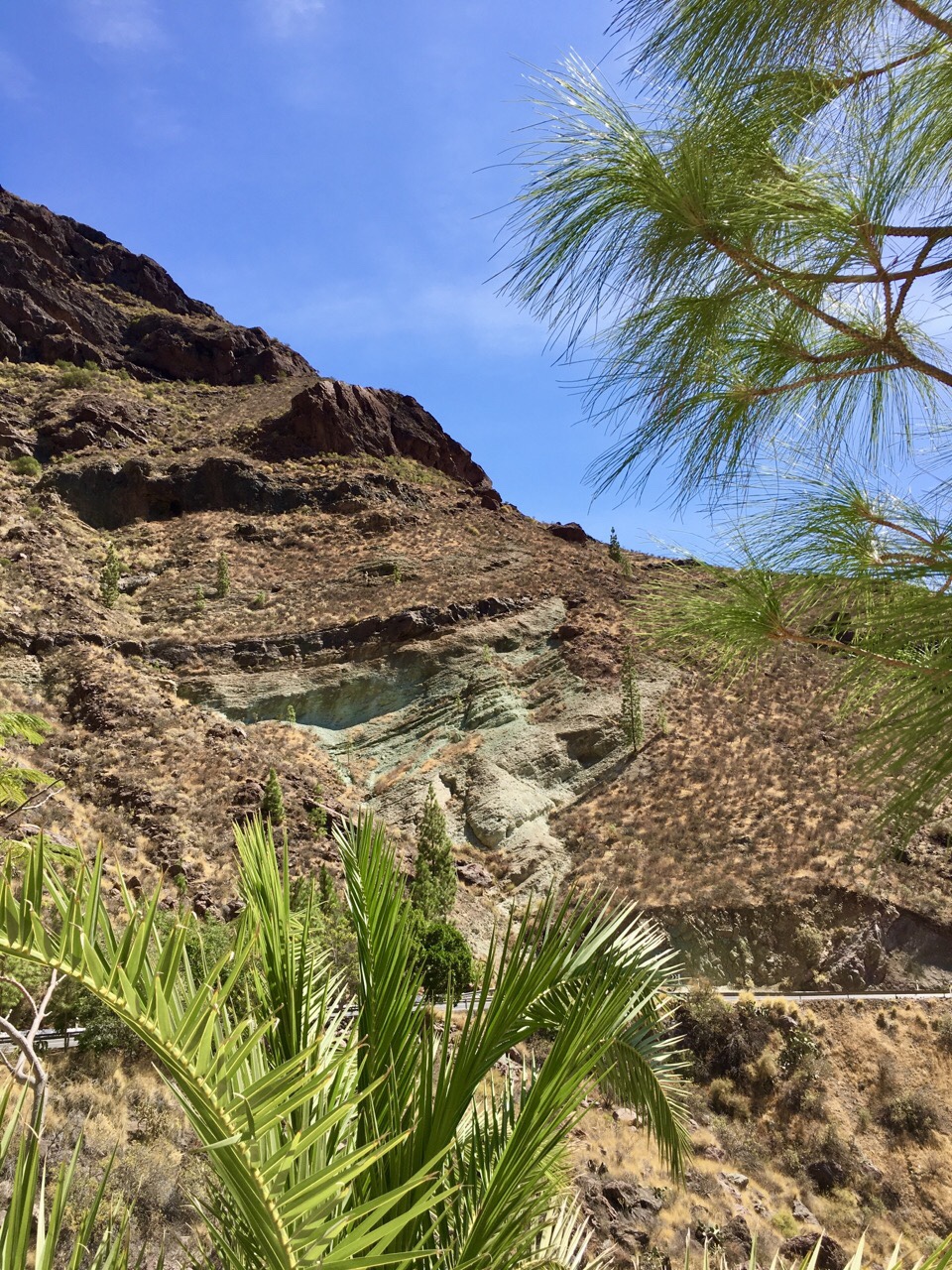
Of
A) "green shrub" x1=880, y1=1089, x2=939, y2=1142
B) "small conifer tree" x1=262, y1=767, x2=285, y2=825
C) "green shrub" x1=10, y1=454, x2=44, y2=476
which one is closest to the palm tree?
"green shrub" x1=880, y1=1089, x2=939, y2=1142

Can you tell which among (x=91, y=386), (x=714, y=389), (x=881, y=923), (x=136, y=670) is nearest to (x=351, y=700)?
(x=136, y=670)

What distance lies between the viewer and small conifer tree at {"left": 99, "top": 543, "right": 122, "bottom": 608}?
98.8 feet

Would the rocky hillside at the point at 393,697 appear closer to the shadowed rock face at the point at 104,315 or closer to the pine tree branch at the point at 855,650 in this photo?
the pine tree branch at the point at 855,650

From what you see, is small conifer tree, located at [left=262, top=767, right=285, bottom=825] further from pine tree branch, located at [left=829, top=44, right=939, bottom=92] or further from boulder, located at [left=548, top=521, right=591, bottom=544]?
boulder, located at [left=548, top=521, right=591, bottom=544]

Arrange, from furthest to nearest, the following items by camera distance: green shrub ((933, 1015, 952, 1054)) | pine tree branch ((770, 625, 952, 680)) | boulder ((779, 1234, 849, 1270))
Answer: green shrub ((933, 1015, 952, 1054)) → boulder ((779, 1234, 849, 1270)) → pine tree branch ((770, 625, 952, 680))

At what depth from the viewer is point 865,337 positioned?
210 centimetres

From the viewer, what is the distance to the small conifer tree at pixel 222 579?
33.2m

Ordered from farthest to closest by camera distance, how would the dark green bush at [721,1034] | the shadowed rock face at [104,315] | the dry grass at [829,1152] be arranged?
the shadowed rock face at [104,315] → the dark green bush at [721,1034] → the dry grass at [829,1152]

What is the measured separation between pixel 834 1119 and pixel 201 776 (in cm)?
1678

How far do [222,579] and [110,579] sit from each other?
14.8 ft

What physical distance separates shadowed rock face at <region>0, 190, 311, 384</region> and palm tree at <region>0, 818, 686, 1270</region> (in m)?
60.0

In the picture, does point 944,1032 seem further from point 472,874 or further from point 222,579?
point 222,579

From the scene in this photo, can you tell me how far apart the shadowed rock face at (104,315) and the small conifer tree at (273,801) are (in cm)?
4507

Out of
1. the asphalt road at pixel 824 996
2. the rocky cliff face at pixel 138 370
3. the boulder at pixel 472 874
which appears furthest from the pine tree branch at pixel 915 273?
the rocky cliff face at pixel 138 370
